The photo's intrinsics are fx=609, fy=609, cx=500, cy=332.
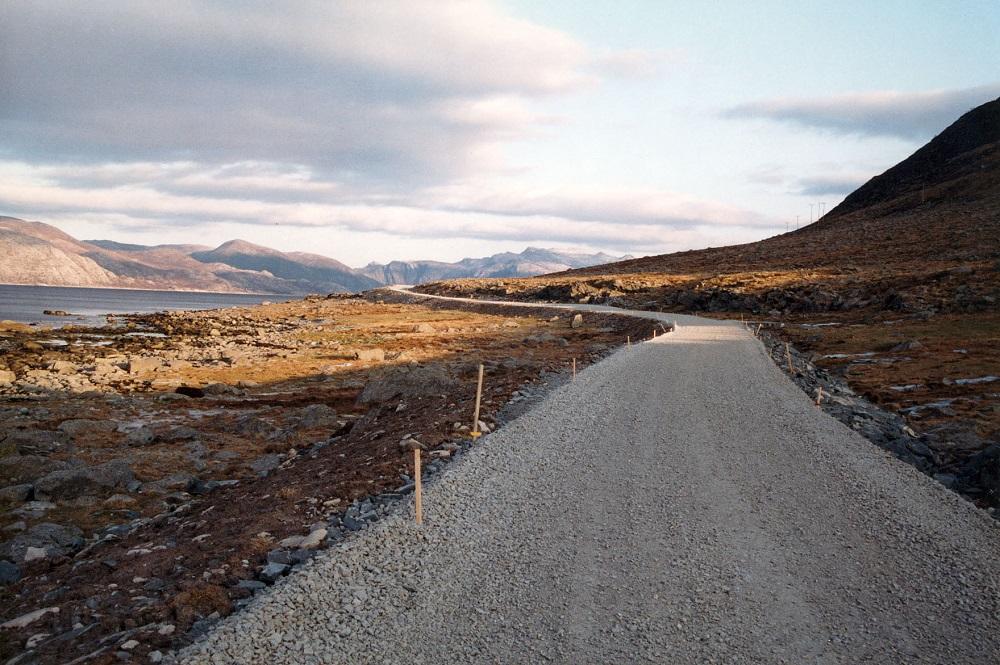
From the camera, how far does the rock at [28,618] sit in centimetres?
786

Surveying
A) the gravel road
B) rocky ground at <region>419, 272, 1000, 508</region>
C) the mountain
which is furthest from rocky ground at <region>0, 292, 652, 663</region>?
the mountain

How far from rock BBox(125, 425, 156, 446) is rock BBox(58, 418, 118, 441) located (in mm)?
952

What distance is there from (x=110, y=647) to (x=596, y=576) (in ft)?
18.2

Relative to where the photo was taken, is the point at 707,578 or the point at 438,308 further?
the point at 438,308

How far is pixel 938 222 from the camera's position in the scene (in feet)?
305

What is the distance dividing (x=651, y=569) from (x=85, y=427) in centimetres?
1981

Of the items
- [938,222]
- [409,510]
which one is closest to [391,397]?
[409,510]

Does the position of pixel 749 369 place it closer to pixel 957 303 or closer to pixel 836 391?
pixel 836 391

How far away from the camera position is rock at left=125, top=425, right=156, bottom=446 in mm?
19016

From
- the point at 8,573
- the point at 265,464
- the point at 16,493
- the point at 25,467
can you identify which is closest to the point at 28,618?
the point at 8,573

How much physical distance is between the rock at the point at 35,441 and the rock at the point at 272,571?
13570mm

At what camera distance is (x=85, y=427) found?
66.0 ft

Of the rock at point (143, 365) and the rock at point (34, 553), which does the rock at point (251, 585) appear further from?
the rock at point (143, 365)

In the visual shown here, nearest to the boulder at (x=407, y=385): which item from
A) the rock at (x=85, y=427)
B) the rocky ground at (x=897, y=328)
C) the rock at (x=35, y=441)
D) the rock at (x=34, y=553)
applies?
the rock at (x=85, y=427)
